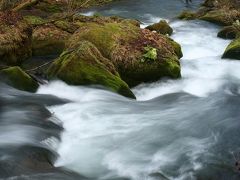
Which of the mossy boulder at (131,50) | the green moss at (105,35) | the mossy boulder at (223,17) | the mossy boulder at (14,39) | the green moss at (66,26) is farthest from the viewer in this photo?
the mossy boulder at (223,17)

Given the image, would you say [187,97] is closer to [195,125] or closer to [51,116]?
[195,125]

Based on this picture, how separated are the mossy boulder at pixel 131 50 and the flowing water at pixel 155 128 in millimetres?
329

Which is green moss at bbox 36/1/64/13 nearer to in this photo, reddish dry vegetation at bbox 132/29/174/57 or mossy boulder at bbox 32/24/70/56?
mossy boulder at bbox 32/24/70/56

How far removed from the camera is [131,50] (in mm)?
12844

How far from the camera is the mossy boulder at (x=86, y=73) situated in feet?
37.2

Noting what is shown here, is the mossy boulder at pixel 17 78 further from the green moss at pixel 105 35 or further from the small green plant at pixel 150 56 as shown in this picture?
the small green plant at pixel 150 56

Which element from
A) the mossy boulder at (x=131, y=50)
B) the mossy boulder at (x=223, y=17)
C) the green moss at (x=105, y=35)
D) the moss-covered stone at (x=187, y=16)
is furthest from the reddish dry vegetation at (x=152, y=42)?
the moss-covered stone at (x=187, y=16)

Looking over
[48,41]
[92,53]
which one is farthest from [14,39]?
[92,53]

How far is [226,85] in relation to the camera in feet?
42.0

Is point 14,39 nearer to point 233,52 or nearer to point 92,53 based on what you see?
point 92,53

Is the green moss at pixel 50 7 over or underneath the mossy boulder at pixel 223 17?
underneath

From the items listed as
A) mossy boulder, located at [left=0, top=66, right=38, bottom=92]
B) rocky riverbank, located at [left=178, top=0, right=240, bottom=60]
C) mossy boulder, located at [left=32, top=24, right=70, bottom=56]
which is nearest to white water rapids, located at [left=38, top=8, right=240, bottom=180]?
mossy boulder, located at [left=0, top=66, right=38, bottom=92]

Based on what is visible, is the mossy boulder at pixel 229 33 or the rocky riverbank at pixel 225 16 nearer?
the rocky riverbank at pixel 225 16

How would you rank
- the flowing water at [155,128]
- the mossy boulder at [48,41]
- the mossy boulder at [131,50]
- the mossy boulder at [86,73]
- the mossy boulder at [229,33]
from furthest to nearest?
the mossy boulder at [229,33], the mossy boulder at [48,41], the mossy boulder at [131,50], the mossy boulder at [86,73], the flowing water at [155,128]
